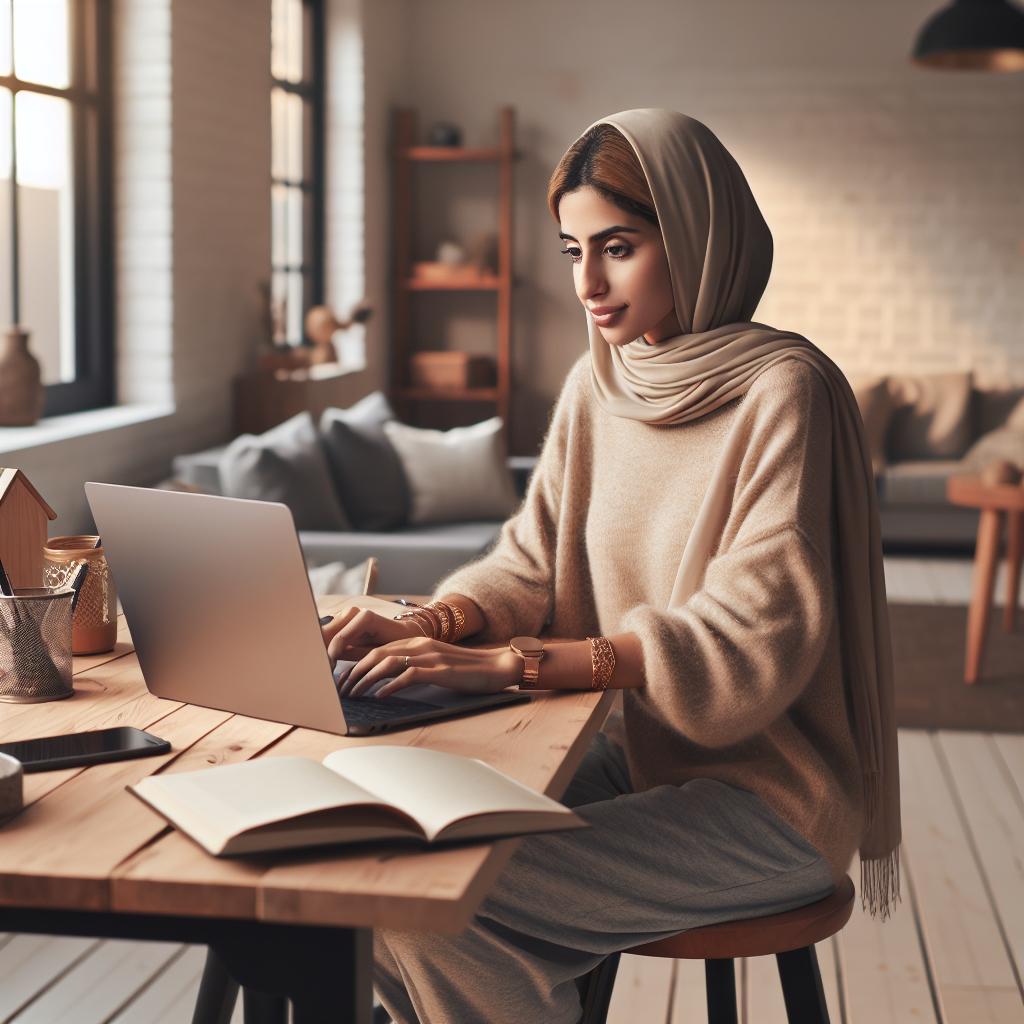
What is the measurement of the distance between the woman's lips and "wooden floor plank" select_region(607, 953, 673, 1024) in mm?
1144

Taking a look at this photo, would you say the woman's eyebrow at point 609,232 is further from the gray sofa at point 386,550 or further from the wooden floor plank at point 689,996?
the gray sofa at point 386,550

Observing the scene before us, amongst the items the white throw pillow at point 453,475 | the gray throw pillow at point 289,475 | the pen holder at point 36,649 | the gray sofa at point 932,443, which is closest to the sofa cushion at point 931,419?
the gray sofa at point 932,443

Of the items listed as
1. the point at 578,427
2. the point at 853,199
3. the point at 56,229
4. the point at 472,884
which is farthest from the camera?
the point at 853,199

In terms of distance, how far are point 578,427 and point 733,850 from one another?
61 centimetres

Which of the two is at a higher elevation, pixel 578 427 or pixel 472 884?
pixel 578 427

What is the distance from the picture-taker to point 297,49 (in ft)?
19.9

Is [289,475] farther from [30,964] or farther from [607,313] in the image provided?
[607,313]

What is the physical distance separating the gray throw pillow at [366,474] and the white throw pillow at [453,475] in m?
0.07

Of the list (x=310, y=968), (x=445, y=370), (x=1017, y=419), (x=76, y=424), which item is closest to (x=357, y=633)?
(x=310, y=968)

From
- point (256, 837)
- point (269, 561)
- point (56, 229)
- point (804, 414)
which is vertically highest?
point (56, 229)

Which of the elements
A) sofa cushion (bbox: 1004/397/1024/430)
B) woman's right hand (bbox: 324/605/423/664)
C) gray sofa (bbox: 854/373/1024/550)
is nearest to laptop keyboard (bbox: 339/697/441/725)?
woman's right hand (bbox: 324/605/423/664)

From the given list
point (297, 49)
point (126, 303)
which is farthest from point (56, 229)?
point (297, 49)

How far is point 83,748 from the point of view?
1062 mm

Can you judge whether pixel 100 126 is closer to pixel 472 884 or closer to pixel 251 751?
pixel 251 751
